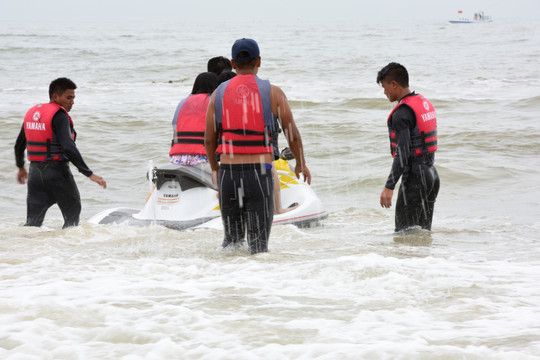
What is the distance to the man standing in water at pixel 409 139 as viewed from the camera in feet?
20.0

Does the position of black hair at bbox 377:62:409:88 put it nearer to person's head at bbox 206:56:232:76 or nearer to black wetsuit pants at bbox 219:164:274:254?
black wetsuit pants at bbox 219:164:274:254

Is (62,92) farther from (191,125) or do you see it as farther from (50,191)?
(191,125)

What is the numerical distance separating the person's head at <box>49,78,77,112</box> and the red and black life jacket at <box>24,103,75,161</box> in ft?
0.21

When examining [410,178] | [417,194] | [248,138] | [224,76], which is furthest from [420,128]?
[224,76]

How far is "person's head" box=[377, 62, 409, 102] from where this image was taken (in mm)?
6148

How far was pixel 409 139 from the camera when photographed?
6105mm

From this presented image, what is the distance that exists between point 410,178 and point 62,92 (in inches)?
140

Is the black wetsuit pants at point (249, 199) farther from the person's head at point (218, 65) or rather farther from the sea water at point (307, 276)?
the person's head at point (218, 65)

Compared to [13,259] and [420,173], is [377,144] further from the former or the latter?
[13,259]

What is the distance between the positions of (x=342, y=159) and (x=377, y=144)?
1.68 m

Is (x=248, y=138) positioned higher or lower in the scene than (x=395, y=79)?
lower

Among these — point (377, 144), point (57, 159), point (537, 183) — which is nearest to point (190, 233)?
point (57, 159)

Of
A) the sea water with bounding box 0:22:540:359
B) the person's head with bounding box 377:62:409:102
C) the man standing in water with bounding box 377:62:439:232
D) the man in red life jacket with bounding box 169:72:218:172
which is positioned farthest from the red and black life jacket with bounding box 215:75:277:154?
the man in red life jacket with bounding box 169:72:218:172

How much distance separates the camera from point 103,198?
1109 cm
